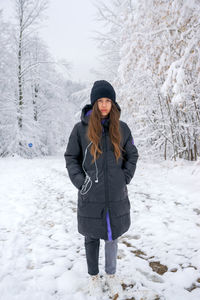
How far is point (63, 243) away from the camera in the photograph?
11.3ft

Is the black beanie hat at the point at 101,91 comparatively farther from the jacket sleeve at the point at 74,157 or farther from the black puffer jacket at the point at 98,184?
the jacket sleeve at the point at 74,157

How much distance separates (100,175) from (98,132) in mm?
439

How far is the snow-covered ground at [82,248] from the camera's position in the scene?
2369 mm

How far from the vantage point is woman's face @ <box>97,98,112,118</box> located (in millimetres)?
2236

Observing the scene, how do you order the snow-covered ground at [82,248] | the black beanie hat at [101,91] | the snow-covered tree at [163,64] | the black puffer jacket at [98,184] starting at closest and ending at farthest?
the black puffer jacket at [98,184], the black beanie hat at [101,91], the snow-covered ground at [82,248], the snow-covered tree at [163,64]

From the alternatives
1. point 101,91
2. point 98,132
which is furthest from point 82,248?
point 101,91

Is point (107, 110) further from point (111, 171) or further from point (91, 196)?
point (91, 196)

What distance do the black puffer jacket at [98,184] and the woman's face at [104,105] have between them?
0.41 ft

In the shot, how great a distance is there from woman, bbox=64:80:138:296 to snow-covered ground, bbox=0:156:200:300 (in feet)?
1.51

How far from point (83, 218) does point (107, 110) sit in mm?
1157

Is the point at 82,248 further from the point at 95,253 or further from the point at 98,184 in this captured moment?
the point at 98,184

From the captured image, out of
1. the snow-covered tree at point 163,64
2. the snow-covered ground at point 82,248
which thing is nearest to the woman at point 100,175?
the snow-covered ground at point 82,248

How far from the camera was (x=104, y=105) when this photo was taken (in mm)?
2230

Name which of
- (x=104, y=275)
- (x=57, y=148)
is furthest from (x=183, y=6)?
(x=57, y=148)
